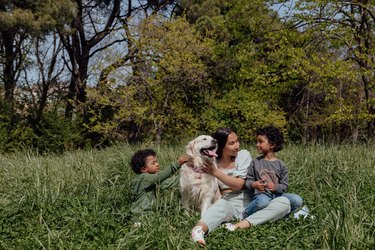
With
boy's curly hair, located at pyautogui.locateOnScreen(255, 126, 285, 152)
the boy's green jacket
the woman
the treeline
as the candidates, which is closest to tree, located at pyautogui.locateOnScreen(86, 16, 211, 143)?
the treeline

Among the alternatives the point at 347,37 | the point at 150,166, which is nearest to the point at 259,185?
the point at 150,166

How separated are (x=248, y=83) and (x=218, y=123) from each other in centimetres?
183

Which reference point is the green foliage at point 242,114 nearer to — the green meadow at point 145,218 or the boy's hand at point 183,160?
the green meadow at point 145,218

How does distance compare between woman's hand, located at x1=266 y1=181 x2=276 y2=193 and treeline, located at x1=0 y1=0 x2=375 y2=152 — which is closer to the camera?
woman's hand, located at x1=266 y1=181 x2=276 y2=193

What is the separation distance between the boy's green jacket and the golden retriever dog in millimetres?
173

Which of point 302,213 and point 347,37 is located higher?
point 347,37

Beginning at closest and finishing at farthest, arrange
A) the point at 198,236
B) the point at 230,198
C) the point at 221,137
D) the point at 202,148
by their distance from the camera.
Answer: the point at 198,236
the point at 202,148
the point at 230,198
the point at 221,137

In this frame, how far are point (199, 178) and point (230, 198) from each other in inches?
17.5

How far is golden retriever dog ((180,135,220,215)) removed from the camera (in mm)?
4734

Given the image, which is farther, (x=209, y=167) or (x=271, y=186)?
(x=209, y=167)

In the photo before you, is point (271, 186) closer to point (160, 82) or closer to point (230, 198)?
point (230, 198)

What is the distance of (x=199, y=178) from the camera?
4.75m

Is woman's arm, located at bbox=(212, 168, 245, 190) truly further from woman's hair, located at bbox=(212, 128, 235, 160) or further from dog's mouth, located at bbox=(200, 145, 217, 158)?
woman's hair, located at bbox=(212, 128, 235, 160)

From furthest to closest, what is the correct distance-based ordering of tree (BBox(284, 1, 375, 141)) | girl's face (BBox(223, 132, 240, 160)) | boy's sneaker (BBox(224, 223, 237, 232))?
1. tree (BBox(284, 1, 375, 141))
2. girl's face (BBox(223, 132, 240, 160))
3. boy's sneaker (BBox(224, 223, 237, 232))
